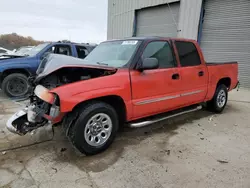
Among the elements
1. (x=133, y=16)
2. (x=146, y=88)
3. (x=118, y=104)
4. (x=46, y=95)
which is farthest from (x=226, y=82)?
(x=133, y=16)

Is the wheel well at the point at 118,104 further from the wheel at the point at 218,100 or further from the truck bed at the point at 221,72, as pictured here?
the wheel at the point at 218,100

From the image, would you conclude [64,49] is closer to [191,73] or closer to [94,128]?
[191,73]

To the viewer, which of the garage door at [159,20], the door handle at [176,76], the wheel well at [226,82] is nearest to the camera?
the door handle at [176,76]

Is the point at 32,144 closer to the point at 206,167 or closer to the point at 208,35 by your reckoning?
the point at 206,167

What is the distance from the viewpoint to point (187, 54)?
4062 millimetres

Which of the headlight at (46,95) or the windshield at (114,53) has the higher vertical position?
the windshield at (114,53)

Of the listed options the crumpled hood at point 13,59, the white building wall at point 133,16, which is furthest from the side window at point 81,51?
the white building wall at point 133,16

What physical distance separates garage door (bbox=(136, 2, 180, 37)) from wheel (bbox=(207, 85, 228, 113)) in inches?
248

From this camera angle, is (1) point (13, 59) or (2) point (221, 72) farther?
(1) point (13, 59)

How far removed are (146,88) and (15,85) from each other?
4.82 metres

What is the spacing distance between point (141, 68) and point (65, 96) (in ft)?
4.12

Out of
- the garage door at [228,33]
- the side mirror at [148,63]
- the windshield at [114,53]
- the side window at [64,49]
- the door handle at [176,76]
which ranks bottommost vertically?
the door handle at [176,76]

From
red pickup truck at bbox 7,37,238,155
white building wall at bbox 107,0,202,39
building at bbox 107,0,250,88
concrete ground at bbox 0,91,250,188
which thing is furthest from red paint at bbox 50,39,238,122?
white building wall at bbox 107,0,202,39

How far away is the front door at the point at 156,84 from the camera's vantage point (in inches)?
124
